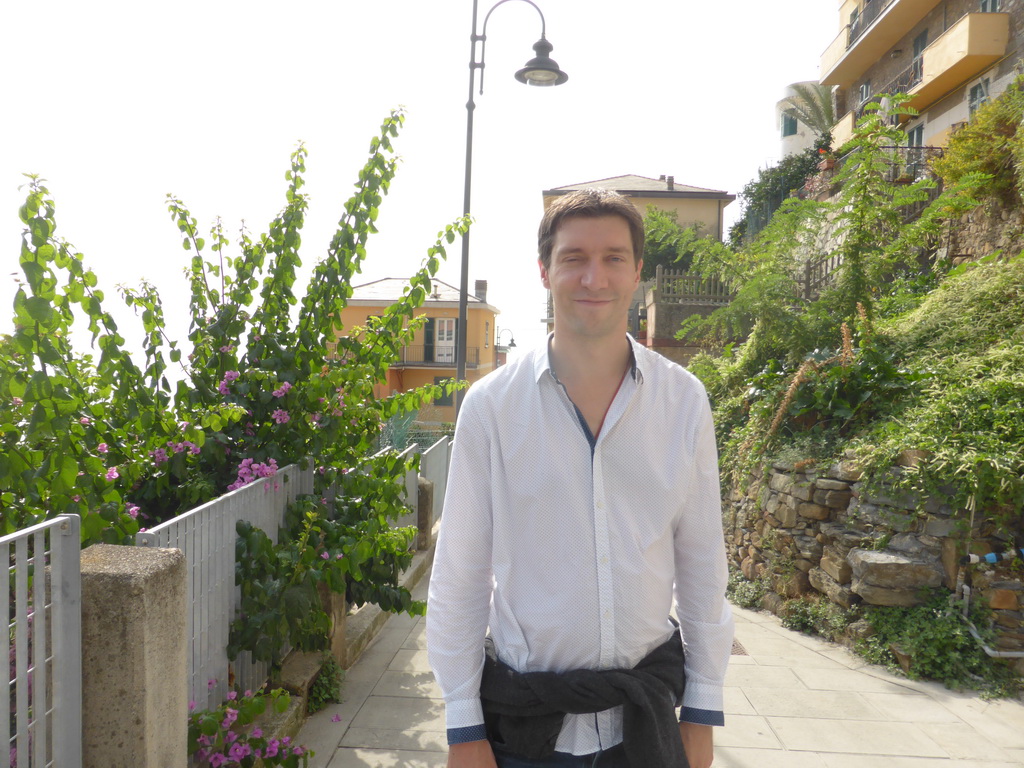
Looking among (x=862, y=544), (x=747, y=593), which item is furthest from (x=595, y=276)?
(x=747, y=593)

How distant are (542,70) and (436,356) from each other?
34.4 m

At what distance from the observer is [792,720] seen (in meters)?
4.46

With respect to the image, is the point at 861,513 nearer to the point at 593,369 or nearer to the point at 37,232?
the point at 593,369

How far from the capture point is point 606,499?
1919 millimetres

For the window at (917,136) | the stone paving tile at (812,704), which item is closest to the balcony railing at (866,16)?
the window at (917,136)

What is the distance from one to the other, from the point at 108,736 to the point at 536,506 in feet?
5.20

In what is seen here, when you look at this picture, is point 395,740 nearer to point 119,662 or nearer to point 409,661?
point 409,661

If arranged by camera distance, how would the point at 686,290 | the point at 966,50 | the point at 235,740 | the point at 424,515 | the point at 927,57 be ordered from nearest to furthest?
the point at 235,740 < the point at 424,515 < the point at 686,290 < the point at 966,50 < the point at 927,57

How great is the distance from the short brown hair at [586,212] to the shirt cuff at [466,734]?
3.95 feet

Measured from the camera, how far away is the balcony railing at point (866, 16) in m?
21.7

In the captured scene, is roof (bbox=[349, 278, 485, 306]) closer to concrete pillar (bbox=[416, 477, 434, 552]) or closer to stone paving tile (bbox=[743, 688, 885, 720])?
concrete pillar (bbox=[416, 477, 434, 552])

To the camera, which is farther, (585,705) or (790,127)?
(790,127)

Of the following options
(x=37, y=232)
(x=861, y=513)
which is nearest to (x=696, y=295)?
(x=861, y=513)

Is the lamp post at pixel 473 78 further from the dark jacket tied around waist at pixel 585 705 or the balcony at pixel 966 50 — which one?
the balcony at pixel 966 50
